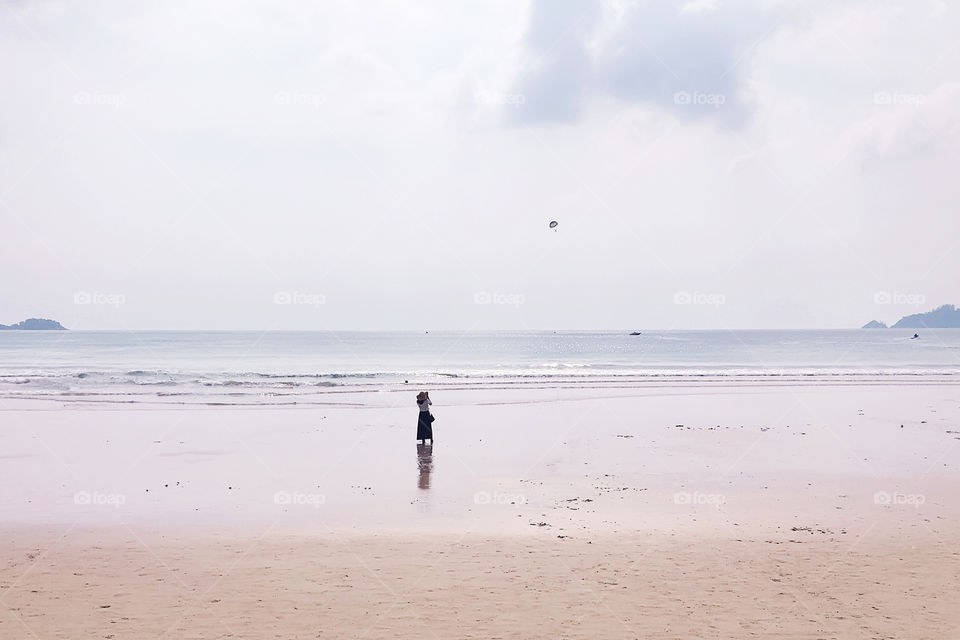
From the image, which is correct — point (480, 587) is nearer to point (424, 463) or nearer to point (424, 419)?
point (424, 463)

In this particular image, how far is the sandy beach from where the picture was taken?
25.1 ft

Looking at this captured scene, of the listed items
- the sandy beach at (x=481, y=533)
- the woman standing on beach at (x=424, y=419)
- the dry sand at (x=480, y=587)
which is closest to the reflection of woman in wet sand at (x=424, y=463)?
the sandy beach at (x=481, y=533)

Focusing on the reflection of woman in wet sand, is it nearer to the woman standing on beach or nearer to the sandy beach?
the sandy beach

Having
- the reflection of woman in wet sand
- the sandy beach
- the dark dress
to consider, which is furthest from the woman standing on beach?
the sandy beach

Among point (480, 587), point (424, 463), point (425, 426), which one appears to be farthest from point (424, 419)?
point (480, 587)

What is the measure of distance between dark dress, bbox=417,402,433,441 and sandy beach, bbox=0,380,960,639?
48 centimetres

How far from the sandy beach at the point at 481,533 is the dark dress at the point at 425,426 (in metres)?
0.48

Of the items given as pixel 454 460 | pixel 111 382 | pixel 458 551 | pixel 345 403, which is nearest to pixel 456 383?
pixel 345 403

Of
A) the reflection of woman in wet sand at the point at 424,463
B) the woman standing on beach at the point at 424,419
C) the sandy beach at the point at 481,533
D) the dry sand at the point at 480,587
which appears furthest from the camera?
the woman standing on beach at the point at 424,419

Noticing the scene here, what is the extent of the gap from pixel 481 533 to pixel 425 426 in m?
8.19

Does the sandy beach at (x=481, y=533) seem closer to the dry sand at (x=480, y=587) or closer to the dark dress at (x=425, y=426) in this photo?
the dry sand at (x=480, y=587)

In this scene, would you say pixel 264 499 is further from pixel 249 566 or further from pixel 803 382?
pixel 803 382

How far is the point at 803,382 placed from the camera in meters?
43.4

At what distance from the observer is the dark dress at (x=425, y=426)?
18594 mm
